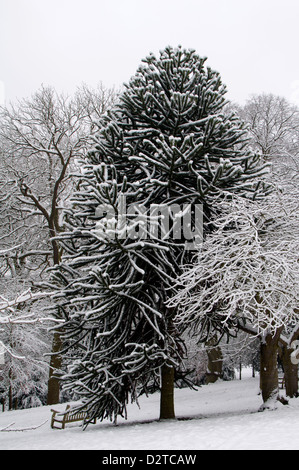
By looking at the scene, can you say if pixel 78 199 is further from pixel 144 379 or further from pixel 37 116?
pixel 37 116

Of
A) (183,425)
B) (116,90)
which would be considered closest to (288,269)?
(183,425)

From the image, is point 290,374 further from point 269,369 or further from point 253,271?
point 253,271

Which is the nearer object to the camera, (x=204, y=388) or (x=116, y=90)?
(x=116, y=90)

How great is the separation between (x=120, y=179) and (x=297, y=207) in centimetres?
412

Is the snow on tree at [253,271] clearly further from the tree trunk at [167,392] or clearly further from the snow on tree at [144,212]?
the tree trunk at [167,392]

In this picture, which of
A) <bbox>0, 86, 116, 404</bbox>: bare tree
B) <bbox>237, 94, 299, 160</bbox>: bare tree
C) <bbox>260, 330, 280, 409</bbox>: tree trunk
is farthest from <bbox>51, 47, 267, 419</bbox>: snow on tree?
<bbox>237, 94, 299, 160</bbox>: bare tree

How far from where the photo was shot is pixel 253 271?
297 inches

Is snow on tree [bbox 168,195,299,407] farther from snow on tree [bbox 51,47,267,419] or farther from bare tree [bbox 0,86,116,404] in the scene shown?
bare tree [bbox 0,86,116,404]

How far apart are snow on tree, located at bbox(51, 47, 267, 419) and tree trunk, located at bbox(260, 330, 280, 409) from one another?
6.94 feet

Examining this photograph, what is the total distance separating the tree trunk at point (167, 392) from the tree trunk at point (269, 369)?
2.19 m

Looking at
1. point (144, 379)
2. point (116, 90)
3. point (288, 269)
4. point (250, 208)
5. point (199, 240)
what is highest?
point (116, 90)

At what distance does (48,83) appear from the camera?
16984 millimetres

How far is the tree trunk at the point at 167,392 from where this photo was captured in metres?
9.34

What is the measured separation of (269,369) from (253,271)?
3353 millimetres
